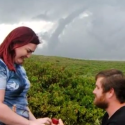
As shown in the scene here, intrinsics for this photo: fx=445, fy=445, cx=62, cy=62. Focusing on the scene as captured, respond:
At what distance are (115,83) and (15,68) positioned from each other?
1.03 m

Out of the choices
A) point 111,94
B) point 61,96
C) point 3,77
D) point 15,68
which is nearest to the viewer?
point 3,77

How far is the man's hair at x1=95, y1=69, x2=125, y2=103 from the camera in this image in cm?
412

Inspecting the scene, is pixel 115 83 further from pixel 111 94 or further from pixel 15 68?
pixel 15 68

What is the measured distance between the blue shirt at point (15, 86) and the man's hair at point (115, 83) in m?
0.84

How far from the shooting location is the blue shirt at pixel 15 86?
355cm

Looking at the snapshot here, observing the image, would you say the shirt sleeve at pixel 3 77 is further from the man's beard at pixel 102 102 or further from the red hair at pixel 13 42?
the man's beard at pixel 102 102

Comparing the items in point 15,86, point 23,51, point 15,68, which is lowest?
point 15,86

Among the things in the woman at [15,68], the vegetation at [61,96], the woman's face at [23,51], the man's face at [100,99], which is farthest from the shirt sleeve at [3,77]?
the vegetation at [61,96]

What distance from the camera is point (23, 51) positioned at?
3588 millimetres

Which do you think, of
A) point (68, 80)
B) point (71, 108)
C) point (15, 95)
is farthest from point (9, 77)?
point (68, 80)

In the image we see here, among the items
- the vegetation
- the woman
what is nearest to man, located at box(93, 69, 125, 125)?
the woman

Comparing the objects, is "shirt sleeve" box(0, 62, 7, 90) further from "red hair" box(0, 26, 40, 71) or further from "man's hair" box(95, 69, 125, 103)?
"man's hair" box(95, 69, 125, 103)

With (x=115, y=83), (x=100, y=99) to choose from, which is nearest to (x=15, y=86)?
(x=100, y=99)

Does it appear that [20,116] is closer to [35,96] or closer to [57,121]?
[57,121]
